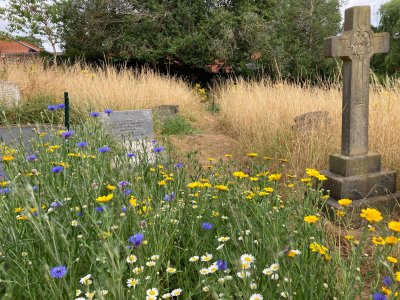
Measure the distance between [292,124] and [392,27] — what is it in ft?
61.0

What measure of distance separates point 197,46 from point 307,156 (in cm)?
1243

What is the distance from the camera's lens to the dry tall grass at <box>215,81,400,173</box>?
15.4 ft

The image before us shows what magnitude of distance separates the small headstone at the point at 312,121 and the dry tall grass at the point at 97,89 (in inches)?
155

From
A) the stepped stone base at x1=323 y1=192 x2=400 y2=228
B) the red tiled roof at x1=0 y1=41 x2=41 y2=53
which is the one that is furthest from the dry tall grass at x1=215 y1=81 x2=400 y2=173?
the red tiled roof at x1=0 y1=41 x2=41 y2=53

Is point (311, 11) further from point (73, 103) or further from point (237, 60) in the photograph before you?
point (73, 103)

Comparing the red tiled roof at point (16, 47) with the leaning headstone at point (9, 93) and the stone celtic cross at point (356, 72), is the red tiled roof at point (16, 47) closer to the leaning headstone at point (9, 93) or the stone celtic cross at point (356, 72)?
the leaning headstone at point (9, 93)

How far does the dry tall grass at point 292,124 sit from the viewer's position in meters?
4.68

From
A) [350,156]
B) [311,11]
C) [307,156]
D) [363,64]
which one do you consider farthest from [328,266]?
[311,11]

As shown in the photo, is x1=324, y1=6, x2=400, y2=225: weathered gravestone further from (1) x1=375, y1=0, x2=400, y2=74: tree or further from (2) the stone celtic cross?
(1) x1=375, y1=0, x2=400, y2=74: tree

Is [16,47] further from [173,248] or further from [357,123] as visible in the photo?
[173,248]

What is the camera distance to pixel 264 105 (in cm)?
710

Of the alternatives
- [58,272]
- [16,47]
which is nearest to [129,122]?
[58,272]

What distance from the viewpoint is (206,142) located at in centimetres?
738

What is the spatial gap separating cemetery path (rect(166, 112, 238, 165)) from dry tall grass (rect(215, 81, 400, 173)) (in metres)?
0.25
